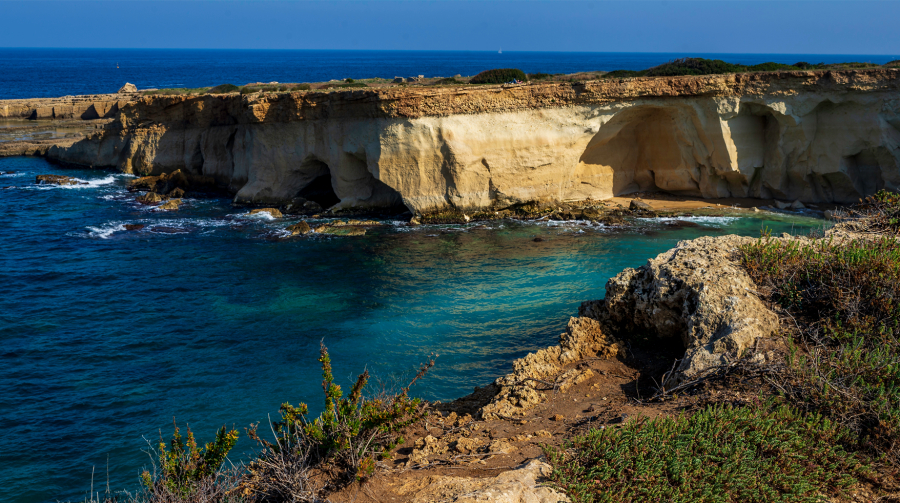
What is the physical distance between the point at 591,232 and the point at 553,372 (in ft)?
58.6

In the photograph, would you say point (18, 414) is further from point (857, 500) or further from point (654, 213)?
point (654, 213)

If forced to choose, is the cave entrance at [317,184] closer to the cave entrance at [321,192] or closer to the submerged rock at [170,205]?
the cave entrance at [321,192]

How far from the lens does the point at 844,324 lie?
783cm

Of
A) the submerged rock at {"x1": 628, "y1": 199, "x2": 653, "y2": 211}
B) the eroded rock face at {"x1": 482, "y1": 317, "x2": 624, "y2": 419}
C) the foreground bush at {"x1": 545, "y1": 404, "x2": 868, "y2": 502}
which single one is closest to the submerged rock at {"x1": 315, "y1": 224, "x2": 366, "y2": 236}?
the submerged rock at {"x1": 628, "y1": 199, "x2": 653, "y2": 211}

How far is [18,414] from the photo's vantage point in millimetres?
12695

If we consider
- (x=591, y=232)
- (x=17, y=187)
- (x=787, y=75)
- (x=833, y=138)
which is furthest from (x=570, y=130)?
(x=17, y=187)

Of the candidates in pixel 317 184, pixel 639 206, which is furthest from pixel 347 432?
pixel 317 184

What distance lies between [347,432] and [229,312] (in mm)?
13130

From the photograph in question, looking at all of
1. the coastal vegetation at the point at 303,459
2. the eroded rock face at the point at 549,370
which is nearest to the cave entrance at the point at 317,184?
the eroded rock face at the point at 549,370

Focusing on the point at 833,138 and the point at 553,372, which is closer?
the point at 553,372

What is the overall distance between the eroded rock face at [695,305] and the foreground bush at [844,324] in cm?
41

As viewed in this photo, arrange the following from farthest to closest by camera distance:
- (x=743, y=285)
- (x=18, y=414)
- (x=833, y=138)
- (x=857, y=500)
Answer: (x=833, y=138) < (x=18, y=414) < (x=743, y=285) < (x=857, y=500)

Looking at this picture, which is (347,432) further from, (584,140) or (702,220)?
(584,140)

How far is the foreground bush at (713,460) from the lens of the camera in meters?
5.30
